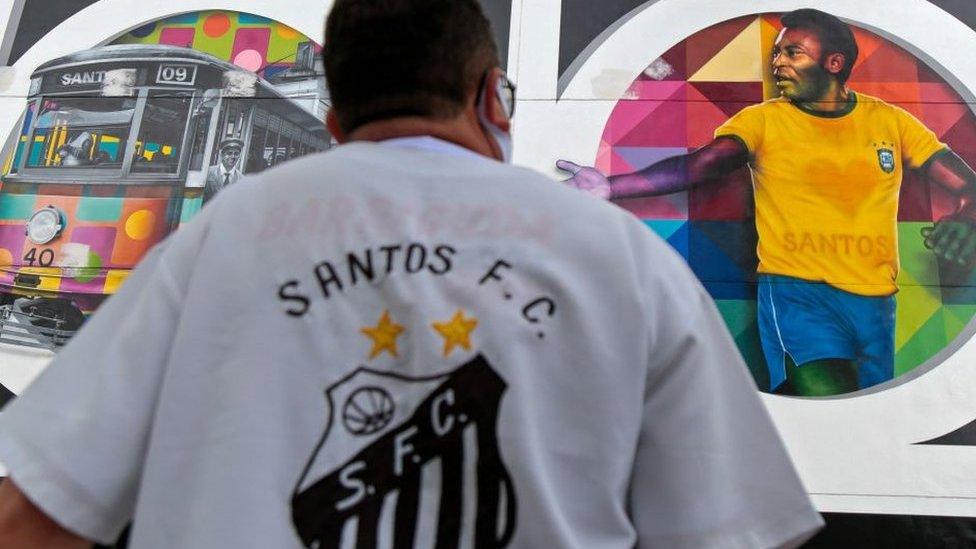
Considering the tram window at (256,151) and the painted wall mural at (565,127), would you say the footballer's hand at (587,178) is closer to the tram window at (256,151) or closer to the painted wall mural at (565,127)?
the painted wall mural at (565,127)

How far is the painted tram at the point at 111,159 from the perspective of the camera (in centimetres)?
255

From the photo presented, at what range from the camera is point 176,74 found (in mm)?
2773

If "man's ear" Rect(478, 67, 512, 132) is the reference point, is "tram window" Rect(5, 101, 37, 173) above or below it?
above

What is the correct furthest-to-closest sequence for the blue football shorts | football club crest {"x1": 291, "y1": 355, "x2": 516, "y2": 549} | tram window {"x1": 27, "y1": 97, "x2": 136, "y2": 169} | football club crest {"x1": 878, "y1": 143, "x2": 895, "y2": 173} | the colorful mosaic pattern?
1. tram window {"x1": 27, "y1": 97, "x2": 136, "y2": 169}
2. the colorful mosaic pattern
3. football club crest {"x1": 878, "y1": 143, "x2": 895, "y2": 173}
4. the blue football shorts
5. football club crest {"x1": 291, "y1": 355, "x2": 516, "y2": 549}

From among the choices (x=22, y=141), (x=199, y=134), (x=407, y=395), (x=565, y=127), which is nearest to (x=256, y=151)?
(x=199, y=134)

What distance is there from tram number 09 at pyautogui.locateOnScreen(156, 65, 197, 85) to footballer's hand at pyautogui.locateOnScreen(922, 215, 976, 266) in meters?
2.28

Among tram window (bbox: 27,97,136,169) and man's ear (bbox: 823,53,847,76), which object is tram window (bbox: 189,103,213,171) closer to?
tram window (bbox: 27,97,136,169)

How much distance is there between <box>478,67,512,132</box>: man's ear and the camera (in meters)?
0.78

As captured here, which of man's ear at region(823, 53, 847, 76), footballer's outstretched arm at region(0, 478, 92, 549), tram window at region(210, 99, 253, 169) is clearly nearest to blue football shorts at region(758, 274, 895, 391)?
man's ear at region(823, 53, 847, 76)

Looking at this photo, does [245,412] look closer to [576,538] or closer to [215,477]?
[215,477]

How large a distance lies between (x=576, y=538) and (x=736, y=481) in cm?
14

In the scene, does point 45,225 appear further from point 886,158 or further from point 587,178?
point 886,158

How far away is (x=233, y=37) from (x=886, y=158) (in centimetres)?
208

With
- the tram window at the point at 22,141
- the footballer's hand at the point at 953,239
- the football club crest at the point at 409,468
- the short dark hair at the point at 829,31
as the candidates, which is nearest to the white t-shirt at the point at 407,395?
the football club crest at the point at 409,468
